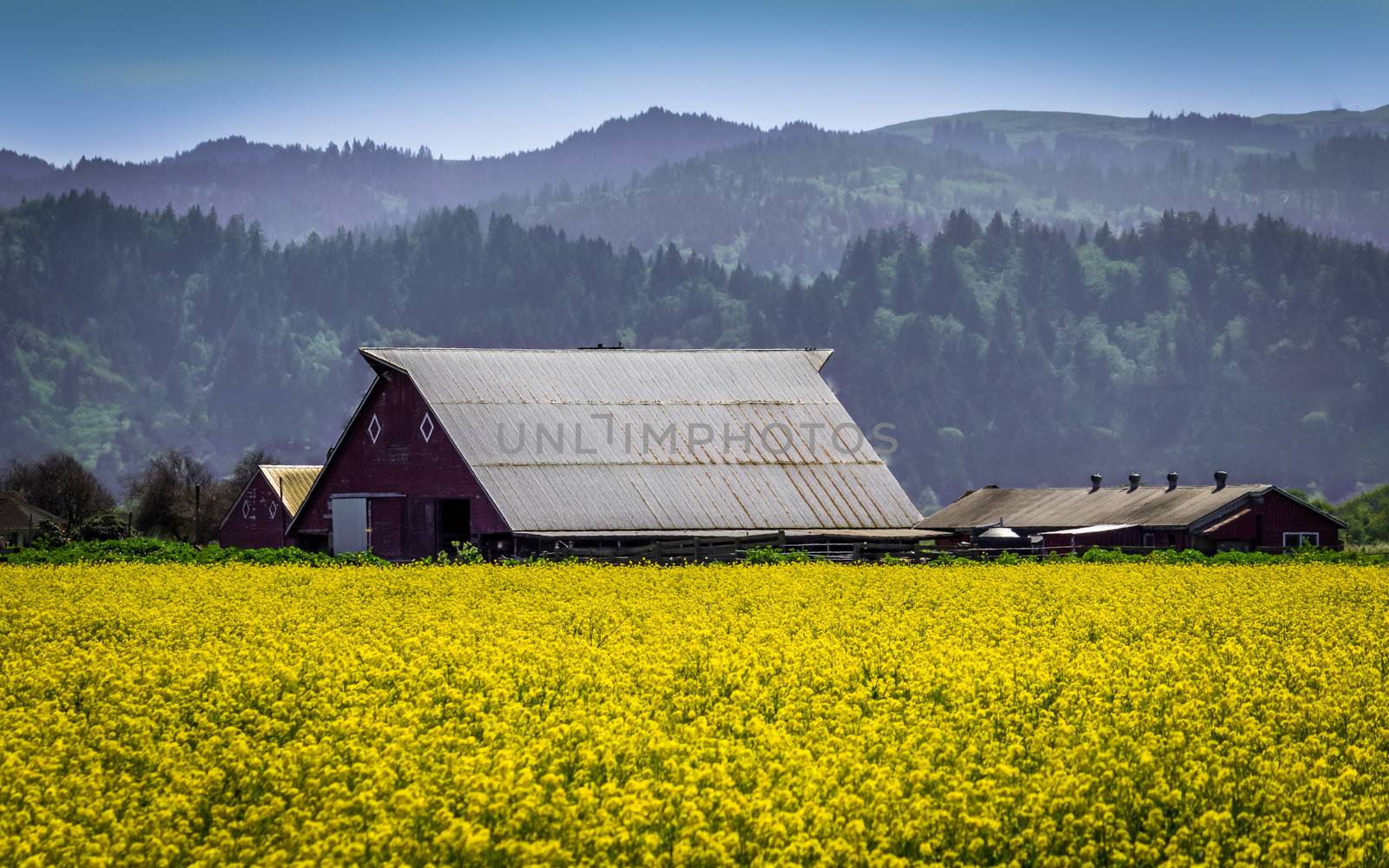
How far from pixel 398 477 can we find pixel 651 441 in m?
7.30

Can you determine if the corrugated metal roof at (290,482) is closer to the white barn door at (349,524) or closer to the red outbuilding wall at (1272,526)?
the white barn door at (349,524)

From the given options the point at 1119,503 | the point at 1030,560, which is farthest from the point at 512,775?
the point at 1119,503

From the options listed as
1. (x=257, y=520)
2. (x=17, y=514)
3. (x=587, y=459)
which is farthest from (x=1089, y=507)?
(x=17, y=514)

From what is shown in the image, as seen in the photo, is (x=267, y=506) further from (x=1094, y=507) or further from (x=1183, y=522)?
(x=1183, y=522)

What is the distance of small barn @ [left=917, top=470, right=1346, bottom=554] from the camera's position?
6881 centimetres

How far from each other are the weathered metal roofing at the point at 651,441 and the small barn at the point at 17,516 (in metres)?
50.7

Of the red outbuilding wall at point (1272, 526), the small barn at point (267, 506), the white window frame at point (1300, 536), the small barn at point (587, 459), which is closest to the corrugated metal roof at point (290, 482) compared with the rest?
the small barn at point (267, 506)

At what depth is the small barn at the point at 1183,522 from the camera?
68812 mm

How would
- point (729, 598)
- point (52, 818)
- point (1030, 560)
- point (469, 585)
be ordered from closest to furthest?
point (52, 818), point (729, 598), point (469, 585), point (1030, 560)

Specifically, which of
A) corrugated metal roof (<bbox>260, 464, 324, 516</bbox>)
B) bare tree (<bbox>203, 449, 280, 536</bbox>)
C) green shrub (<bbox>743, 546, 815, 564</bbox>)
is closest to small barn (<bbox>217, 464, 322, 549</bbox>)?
→ corrugated metal roof (<bbox>260, 464, 324, 516</bbox>)

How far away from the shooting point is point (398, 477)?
52.3 meters

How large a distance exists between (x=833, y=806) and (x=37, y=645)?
11662mm

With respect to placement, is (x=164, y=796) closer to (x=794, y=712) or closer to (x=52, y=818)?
(x=52, y=818)

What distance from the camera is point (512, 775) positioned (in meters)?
11.9
